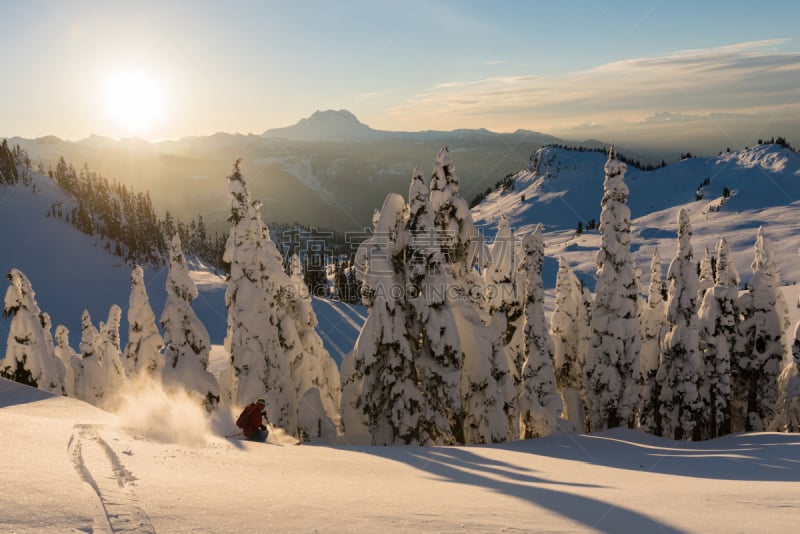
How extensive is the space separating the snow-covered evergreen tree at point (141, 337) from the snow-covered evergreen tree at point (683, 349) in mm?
29738

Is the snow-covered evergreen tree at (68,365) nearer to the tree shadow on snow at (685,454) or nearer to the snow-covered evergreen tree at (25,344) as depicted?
the snow-covered evergreen tree at (25,344)

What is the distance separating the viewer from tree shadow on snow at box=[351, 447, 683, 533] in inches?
277

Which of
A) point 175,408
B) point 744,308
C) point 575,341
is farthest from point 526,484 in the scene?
point 744,308

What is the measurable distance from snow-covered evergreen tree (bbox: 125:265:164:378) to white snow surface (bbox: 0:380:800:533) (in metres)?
16.7

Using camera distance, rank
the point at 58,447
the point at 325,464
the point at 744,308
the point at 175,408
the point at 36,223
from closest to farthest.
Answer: the point at 58,447
the point at 325,464
the point at 175,408
the point at 744,308
the point at 36,223

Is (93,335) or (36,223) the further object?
(36,223)

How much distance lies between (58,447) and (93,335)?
32.2 meters

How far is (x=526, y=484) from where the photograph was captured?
35.8 ft

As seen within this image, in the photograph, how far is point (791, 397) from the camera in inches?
1081

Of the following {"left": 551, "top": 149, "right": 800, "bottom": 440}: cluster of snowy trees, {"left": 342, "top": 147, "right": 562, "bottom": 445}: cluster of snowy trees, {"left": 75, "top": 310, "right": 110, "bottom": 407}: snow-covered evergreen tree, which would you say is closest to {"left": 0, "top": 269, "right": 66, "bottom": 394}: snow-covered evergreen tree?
{"left": 75, "top": 310, "right": 110, "bottom": 407}: snow-covered evergreen tree

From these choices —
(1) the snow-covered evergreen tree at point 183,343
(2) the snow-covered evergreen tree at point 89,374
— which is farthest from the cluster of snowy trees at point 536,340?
(2) the snow-covered evergreen tree at point 89,374

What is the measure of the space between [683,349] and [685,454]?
11376 millimetres

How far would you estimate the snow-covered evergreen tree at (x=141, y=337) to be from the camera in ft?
104

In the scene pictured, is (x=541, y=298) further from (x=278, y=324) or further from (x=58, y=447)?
(x=58, y=447)
